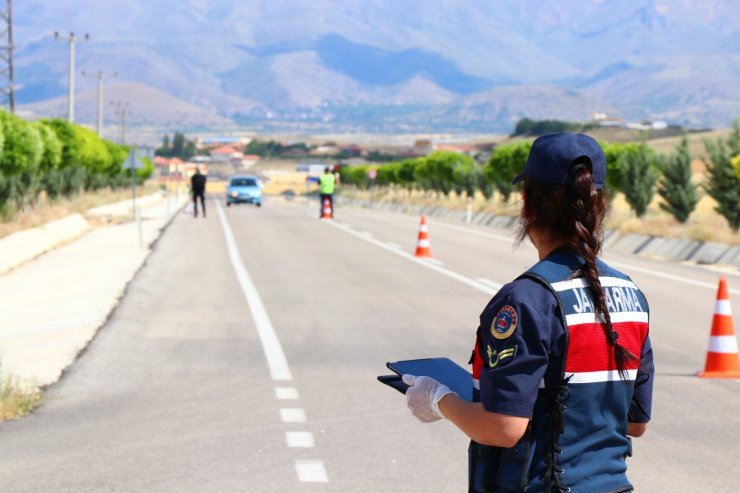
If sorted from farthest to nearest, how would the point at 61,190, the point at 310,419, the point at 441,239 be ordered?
the point at 61,190
the point at 441,239
the point at 310,419

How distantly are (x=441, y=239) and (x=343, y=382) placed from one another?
72.5 feet

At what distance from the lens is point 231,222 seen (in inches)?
1647

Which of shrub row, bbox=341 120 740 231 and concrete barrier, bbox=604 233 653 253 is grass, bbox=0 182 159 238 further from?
concrete barrier, bbox=604 233 653 253

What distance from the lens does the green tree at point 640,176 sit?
3534cm

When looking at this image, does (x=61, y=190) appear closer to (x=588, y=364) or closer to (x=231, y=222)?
(x=231, y=222)

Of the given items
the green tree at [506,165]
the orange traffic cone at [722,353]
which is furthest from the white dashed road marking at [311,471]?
the green tree at [506,165]

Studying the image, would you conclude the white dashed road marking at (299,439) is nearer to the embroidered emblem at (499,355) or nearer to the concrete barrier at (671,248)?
the embroidered emblem at (499,355)

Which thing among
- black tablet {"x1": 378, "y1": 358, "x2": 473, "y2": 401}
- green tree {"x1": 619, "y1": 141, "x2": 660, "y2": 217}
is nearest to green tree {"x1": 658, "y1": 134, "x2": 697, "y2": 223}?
green tree {"x1": 619, "y1": 141, "x2": 660, "y2": 217}

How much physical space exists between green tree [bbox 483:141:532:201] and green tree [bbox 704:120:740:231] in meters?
23.7

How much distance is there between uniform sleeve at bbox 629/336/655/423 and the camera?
A: 12.4 feet

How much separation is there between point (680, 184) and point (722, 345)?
20593mm

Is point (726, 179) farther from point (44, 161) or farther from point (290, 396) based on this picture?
point (44, 161)

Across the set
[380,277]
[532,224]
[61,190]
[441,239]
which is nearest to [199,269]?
[380,277]

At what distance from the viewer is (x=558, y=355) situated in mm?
3406
